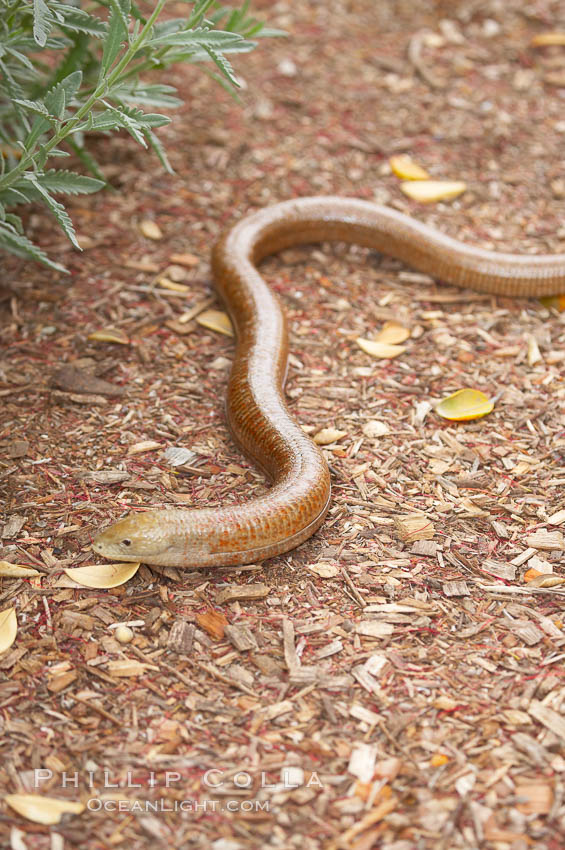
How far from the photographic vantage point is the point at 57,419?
459 centimetres

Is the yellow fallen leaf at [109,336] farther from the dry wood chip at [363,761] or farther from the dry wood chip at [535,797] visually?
the dry wood chip at [535,797]

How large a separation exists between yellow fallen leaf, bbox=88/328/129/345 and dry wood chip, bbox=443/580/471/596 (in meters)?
2.47

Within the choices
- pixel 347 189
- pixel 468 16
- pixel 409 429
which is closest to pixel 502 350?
pixel 409 429

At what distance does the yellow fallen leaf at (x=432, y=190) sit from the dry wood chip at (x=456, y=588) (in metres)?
3.60

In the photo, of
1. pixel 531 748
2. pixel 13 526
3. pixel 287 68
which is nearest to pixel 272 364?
pixel 13 526

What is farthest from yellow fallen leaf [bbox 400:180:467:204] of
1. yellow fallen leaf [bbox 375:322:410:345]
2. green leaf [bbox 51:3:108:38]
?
green leaf [bbox 51:3:108:38]

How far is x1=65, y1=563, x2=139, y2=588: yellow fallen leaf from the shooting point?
3.71 metres

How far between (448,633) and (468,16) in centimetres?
667

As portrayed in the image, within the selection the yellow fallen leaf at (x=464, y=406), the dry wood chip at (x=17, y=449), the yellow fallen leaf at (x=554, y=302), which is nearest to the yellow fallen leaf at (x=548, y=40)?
the yellow fallen leaf at (x=554, y=302)

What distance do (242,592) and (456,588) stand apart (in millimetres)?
938

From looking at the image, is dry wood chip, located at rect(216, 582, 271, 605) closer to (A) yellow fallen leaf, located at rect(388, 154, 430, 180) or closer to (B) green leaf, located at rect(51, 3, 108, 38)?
(B) green leaf, located at rect(51, 3, 108, 38)

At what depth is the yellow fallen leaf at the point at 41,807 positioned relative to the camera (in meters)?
2.90

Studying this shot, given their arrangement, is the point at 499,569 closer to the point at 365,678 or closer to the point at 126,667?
the point at 365,678

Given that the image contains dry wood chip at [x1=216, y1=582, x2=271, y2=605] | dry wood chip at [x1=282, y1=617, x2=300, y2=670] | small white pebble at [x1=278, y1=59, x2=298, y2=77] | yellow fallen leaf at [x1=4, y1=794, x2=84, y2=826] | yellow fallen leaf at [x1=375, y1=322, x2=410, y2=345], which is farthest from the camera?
small white pebble at [x1=278, y1=59, x2=298, y2=77]
